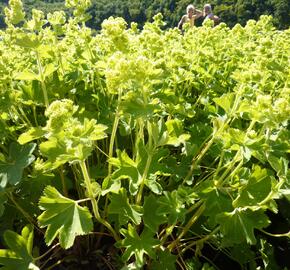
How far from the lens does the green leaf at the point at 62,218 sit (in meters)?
1.48

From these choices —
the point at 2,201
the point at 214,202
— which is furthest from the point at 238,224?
the point at 2,201

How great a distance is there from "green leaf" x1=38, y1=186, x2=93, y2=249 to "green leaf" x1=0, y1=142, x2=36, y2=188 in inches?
8.2

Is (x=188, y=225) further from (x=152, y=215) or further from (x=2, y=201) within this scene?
(x=2, y=201)

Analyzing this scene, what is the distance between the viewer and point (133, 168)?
1.68 metres

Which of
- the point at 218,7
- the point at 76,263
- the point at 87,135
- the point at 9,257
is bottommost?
the point at 218,7

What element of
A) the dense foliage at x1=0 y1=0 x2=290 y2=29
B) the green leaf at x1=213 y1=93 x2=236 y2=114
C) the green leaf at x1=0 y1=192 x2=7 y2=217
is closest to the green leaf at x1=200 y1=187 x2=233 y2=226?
the green leaf at x1=213 y1=93 x2=236 y2=114

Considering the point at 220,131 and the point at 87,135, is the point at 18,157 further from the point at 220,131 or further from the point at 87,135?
the point at 220,131

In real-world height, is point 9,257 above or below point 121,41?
below

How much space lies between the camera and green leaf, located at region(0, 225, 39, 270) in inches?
63.6

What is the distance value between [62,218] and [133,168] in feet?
1.14

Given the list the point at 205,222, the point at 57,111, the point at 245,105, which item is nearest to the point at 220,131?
the point at 245,105

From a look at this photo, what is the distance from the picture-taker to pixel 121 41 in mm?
1679

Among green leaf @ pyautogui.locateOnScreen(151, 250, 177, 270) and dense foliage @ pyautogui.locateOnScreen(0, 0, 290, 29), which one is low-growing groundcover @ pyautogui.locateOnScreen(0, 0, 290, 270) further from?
dense foliage @ pyautogui.locateOnScreen(0, 0, 290, 29)

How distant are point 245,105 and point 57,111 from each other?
78cm
